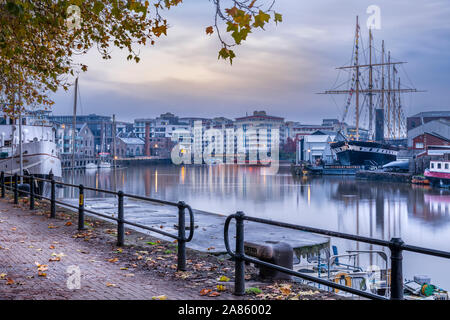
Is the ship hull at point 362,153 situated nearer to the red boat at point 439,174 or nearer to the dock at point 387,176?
the dock at point 387,176

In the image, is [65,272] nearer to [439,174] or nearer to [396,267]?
[396,267]

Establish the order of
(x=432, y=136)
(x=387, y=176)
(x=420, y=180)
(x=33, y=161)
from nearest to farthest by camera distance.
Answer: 1. (x=33, y=161)
2. (x=420, y=180)
3. (x=387, y=176)
4. (x=432, y=136)

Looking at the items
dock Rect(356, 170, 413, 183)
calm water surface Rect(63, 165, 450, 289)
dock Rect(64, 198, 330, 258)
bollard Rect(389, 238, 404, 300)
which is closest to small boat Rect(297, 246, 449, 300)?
dock Rect(64, 198, 330, 258)

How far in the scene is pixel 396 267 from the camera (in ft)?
16.8

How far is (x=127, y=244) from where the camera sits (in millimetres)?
11602

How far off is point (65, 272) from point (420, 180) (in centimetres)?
7435

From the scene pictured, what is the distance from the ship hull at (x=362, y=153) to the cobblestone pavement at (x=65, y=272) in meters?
100

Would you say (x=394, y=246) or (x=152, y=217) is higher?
(x=394, y=246)

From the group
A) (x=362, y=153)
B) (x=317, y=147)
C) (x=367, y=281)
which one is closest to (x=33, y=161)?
(x=367, y=281)

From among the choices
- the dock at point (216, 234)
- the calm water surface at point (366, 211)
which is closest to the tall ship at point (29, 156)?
the calm water surface at point (366, 211)

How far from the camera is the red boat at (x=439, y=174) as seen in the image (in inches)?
2699
